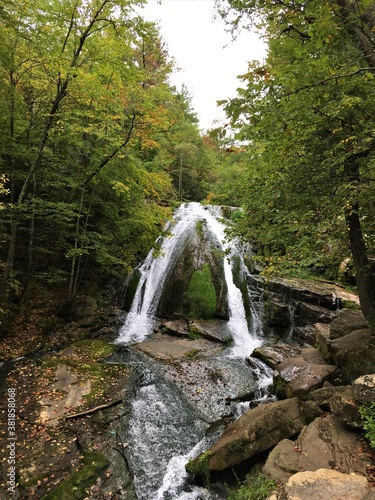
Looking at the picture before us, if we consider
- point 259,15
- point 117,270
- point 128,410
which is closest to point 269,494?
point 128,410

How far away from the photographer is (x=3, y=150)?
27.7 feet

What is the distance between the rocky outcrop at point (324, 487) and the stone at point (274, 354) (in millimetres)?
5202

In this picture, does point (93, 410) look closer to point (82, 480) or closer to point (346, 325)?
point (82, 480)

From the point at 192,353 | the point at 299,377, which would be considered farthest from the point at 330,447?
the point at 192,353

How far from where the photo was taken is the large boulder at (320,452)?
383 cm

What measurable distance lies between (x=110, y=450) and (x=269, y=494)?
2.89 m

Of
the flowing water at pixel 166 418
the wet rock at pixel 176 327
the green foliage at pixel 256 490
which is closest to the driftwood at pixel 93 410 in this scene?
the flowing water at pixel 166 418

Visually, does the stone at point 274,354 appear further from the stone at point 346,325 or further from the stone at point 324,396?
the stone at point 324,396

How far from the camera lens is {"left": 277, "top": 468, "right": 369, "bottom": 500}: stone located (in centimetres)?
310

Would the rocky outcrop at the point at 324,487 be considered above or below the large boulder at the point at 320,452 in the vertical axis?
above

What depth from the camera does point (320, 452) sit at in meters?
4.12

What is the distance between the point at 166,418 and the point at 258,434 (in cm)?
226

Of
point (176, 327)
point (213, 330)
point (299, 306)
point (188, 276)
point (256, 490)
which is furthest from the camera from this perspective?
point (188, 276)

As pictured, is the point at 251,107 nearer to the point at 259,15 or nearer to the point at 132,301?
the point at 259,15
